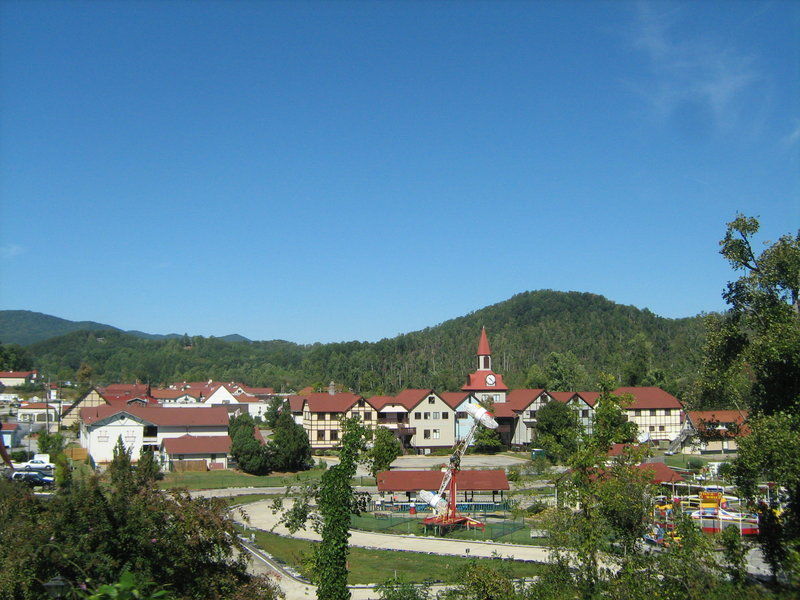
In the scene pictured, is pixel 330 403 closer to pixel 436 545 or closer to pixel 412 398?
pixel 412 398

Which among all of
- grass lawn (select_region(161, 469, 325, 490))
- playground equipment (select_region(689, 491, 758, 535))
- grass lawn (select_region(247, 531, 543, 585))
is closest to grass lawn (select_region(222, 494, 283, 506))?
grass lawn (select_region(161, 469, 325, 490))

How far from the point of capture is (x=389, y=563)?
25.0 meters

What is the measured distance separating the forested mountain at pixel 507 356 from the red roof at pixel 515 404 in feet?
49.4

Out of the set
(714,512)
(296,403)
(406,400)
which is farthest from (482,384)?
(714,512)

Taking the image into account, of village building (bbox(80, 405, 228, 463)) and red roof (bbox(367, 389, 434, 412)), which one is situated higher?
red roof (bbox(367, 389, 434, 412))

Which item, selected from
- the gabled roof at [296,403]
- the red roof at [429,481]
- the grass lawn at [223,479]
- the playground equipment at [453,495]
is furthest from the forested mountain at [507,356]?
the playground equipment at [453,495]

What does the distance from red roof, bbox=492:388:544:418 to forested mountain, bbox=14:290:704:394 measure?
15.1 metres

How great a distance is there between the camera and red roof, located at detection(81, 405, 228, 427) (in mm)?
53938

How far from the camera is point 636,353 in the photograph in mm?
85438

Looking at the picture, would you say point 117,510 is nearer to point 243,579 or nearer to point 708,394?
point 243,579

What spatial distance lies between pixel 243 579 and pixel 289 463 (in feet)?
113

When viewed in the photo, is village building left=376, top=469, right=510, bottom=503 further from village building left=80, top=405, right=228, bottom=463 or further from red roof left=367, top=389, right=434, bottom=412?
red roof left=367, top=389, right=434, bottom=412

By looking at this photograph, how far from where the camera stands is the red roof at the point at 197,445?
166 ft

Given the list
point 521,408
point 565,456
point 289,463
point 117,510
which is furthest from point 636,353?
point 117,510
